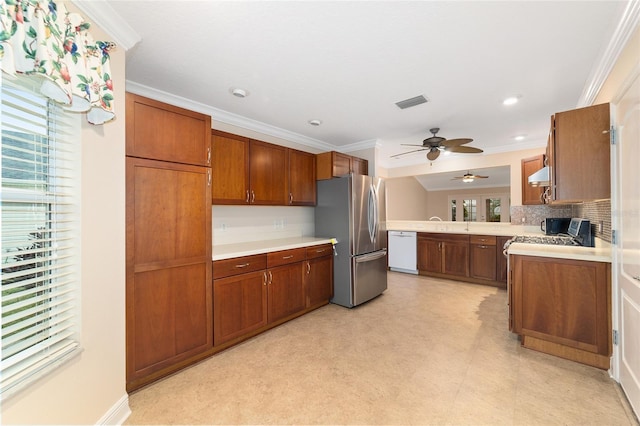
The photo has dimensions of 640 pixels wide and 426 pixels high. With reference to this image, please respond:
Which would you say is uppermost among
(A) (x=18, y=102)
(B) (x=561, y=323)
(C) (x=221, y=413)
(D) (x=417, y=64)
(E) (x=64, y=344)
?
(D) (x=417, y=64)

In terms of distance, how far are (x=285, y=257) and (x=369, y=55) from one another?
2136 millimetres

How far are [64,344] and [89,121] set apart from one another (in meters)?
1.18

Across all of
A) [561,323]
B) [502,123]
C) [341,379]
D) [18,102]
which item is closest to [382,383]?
[341,379]

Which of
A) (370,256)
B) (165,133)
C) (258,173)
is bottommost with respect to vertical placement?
(370,256)

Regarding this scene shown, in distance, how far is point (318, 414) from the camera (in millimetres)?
1688

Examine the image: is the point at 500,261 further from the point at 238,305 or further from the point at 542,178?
the point at 238,305

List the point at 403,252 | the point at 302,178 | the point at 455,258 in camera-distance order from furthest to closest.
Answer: the point at 403,252 → the point at 455,258 → the point at 302,178

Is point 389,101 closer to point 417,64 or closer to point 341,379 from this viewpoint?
point 417,64

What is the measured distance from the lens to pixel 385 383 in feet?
6.52

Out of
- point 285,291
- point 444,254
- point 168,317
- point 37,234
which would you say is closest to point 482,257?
point 444,254

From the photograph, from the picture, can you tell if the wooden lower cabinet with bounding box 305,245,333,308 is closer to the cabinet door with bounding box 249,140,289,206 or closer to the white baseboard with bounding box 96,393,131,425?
the cabinet door with bounding box 249,140,289,206

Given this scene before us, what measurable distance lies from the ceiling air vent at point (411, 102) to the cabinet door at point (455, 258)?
118 inches

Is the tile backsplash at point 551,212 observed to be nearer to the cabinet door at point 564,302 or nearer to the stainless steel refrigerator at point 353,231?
the cabinet door at point 564,302

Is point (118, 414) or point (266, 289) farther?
point (266, 289)
